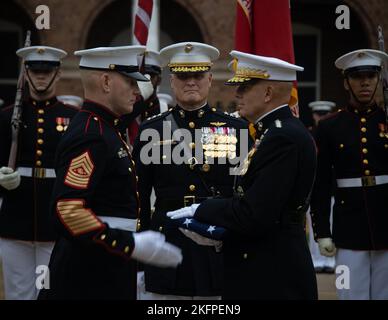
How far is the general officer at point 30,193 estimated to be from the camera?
5.45 meters

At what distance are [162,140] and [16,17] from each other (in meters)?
10.8

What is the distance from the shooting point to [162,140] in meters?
4.59

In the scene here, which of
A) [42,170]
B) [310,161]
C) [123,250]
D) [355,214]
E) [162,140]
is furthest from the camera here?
[42,170]

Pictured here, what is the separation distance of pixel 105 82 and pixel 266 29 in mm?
1671

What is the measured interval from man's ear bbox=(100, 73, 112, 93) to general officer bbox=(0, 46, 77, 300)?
223cm

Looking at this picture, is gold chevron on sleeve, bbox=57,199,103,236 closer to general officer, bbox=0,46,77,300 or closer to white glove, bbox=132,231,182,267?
white glove, bbox=132,231,182,267

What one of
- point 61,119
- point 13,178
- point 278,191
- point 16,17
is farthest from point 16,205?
point 16,17

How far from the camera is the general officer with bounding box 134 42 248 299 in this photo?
4.35 meters

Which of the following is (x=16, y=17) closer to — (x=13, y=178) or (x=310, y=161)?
(x=13, y=178)

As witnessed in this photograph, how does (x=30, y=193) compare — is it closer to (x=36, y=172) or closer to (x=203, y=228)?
(x=36, y=172)

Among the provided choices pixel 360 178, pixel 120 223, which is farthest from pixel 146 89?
pixel 120 223

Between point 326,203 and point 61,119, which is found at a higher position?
point 61,119

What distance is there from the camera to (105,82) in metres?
3.38

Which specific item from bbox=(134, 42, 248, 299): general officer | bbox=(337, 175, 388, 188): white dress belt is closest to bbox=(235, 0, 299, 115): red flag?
bbox=(134, 42, 248, 299): general officer
